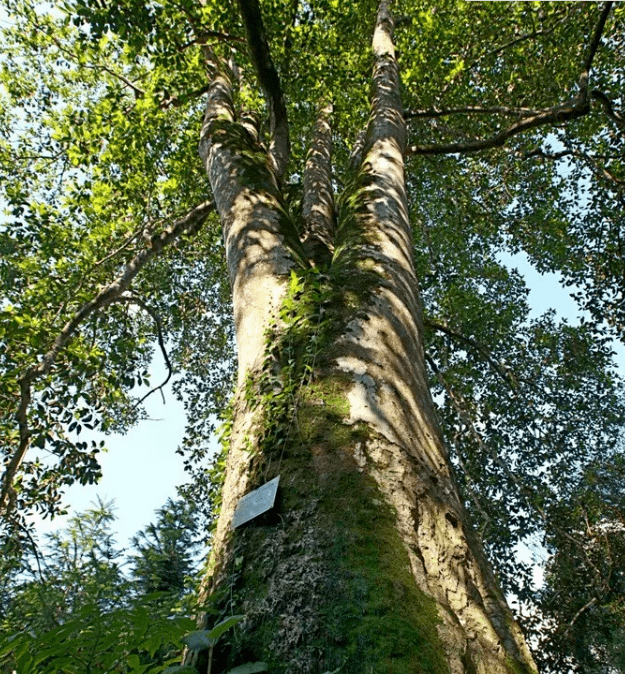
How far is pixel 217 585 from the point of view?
1.63m

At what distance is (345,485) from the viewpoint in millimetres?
1633

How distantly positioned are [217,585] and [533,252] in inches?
352

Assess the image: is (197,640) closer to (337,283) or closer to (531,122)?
(337,283)

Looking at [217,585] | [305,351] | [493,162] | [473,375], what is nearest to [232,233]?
[305,351]

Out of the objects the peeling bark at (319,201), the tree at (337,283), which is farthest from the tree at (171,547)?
the peeling bark at (319,201)

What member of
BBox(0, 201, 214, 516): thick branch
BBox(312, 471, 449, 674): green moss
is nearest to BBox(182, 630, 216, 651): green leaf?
BBox(312, 471, 449, 674): green moss

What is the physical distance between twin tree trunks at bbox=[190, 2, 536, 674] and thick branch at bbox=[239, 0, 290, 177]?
6.06 feet

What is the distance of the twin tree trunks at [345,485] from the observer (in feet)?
4.26

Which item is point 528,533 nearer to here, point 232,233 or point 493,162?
point 493,162

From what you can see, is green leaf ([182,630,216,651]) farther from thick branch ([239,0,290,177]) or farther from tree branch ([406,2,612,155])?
tree branch ([406,2,612,155])

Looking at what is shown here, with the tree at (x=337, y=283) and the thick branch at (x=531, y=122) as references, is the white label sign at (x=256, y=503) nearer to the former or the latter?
the tree at (x=337, y=283)

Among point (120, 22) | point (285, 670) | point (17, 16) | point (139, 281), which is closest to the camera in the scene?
point (285, 670)

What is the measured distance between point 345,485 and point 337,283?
120 cm

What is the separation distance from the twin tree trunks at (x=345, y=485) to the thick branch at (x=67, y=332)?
242 centimetres
